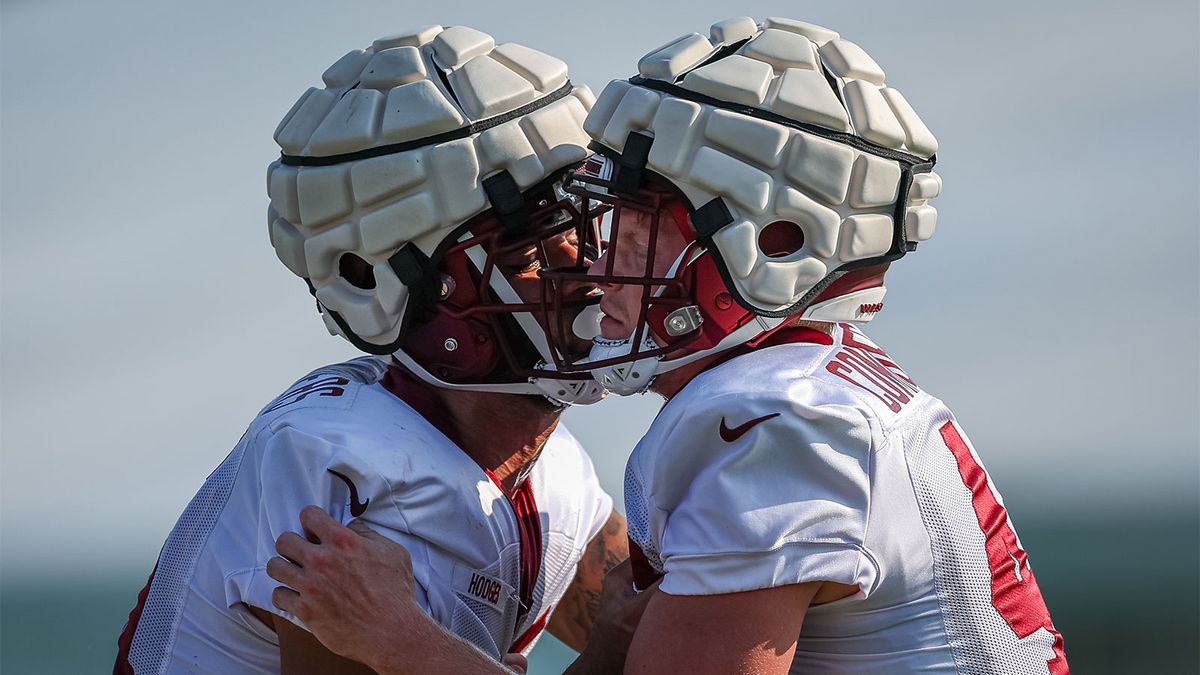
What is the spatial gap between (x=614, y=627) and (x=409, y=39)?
4.13 feet

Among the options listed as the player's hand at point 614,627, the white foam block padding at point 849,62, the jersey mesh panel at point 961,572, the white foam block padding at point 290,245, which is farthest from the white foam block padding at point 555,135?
the jersey mesh panel at point 961,572

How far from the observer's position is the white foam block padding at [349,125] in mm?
2549

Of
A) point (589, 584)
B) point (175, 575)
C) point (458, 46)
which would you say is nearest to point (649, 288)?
point (458, 46)

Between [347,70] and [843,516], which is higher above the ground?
[347,70]

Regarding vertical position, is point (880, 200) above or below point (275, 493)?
above

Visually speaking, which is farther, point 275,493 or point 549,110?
point 549,110

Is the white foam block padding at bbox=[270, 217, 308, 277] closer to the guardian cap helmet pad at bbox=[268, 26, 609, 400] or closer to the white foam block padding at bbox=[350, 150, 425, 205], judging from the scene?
the guardian cap helmet pad at bbox=[268, 26, 609, 400]

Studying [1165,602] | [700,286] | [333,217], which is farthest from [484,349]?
[1165,602]

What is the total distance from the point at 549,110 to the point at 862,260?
2.54 ft

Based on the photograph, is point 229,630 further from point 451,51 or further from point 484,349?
point 451,51

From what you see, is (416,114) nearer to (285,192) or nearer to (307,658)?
(285,192)

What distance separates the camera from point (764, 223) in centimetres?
216

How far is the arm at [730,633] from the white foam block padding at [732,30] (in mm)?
976

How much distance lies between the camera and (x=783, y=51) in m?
2.22
